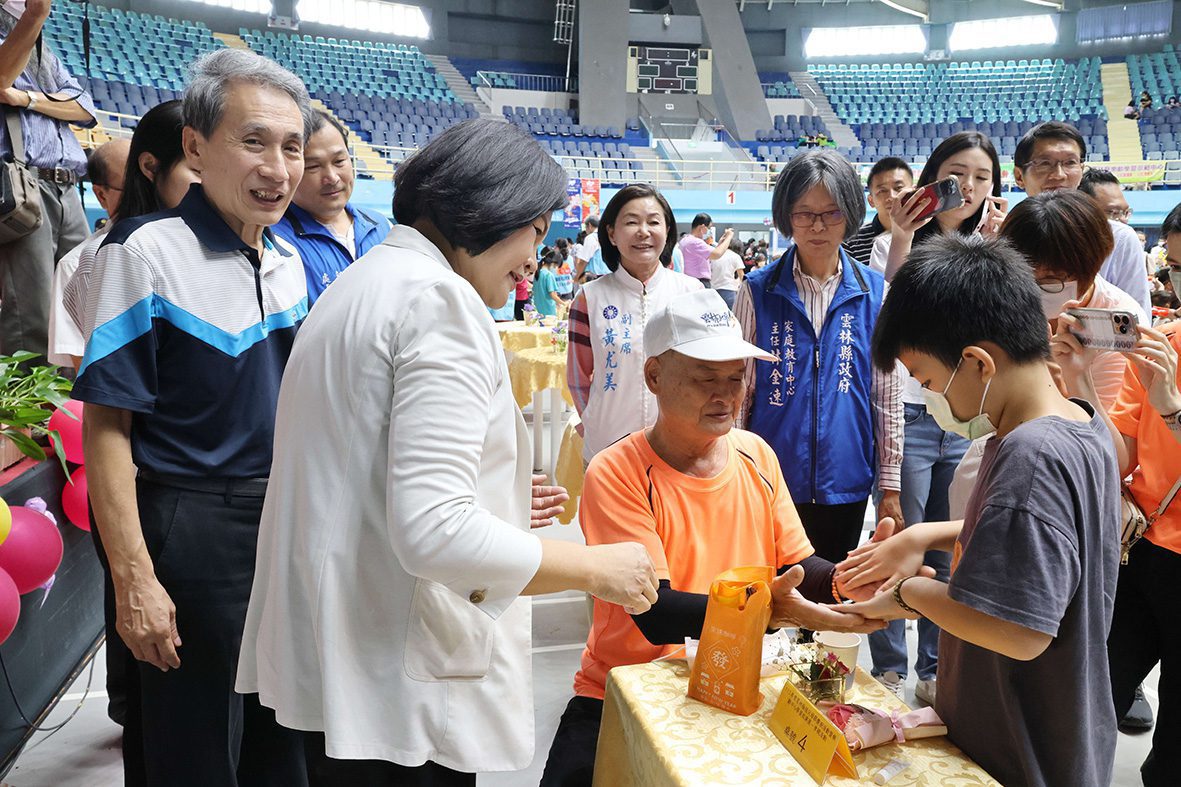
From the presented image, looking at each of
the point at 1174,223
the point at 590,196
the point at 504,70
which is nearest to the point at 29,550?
the point at 1174,223

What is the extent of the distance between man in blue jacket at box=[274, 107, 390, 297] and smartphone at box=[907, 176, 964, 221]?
1567mm

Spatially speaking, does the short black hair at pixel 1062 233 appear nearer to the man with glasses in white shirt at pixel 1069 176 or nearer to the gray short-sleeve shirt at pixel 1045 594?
the gray short-sleeve shirt at pixel 1045 594

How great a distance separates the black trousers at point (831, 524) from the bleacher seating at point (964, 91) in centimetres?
2242

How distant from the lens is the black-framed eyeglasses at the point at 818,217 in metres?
2.26

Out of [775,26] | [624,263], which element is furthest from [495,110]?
[624,263]

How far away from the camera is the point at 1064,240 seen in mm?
1784

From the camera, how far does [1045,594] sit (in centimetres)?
100

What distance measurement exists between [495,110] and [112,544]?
21486mm

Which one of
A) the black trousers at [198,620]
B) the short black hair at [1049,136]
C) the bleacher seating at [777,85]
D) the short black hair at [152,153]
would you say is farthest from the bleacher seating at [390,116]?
the black trousers at [198,620]

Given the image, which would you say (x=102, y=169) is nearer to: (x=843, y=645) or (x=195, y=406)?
(x=195, y=406)

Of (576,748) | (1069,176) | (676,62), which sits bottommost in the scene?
(576,748)

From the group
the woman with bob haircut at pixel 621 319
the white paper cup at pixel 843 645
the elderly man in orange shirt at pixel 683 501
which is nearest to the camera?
the white paper cup at pixel 843 645

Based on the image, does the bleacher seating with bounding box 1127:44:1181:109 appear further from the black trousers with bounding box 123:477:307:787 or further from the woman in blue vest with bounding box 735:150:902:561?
the black trousers with bounding box 123:477:307:787

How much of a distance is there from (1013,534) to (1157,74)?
85.4 ft
